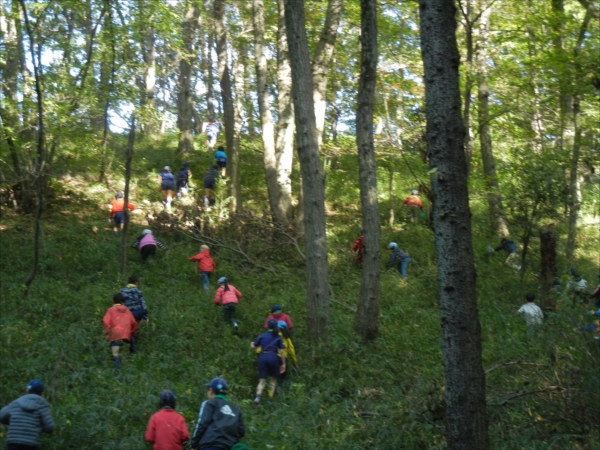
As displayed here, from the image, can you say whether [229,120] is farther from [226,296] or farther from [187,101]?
[226,296]

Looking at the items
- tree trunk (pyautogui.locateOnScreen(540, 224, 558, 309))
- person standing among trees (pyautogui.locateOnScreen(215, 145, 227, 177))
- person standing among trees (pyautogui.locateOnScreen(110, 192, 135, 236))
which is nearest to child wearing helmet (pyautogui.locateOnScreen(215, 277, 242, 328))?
person standing among trees (pyautogui.locateOnScreen(110, 192, 135, 236))

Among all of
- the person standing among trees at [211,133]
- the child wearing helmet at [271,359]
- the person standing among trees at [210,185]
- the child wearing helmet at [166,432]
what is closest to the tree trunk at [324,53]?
the person standing among trees at [210,185]

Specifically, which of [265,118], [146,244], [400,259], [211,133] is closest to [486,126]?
[400,259]

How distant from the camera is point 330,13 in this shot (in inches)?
827

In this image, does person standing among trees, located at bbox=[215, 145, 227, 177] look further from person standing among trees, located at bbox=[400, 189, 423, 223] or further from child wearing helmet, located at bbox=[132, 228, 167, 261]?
person standing among trees, located at bbox=[400, 189, 423, 223]

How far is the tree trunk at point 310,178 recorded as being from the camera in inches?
576

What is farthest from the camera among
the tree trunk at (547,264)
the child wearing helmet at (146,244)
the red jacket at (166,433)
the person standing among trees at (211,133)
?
the person standing among trees at (211,133)

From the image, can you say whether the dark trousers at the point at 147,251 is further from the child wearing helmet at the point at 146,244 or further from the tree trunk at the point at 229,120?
the tree trunk at the point at 229,120

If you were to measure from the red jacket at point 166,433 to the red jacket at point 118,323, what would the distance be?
16.4ft

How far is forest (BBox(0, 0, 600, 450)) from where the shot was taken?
27.2 ft

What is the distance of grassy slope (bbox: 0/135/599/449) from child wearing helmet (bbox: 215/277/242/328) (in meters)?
0.30

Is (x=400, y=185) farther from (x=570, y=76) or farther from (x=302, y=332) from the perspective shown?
(x=302, y=332)

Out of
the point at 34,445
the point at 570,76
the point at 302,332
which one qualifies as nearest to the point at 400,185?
the point at 570,76

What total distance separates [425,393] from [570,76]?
11.1 m
